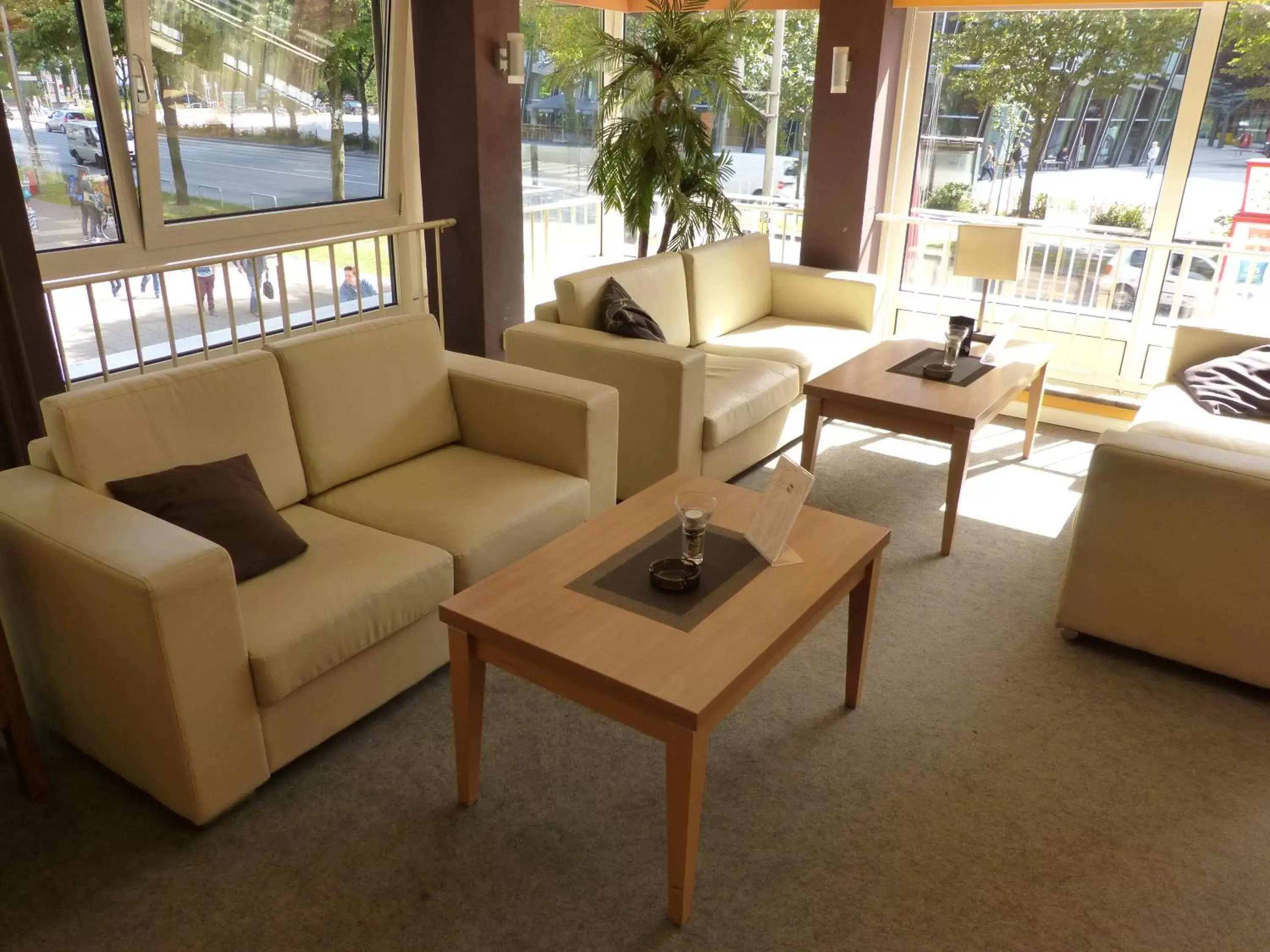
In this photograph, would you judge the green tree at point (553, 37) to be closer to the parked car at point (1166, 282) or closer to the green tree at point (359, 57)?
the green tree at point (359, 57)

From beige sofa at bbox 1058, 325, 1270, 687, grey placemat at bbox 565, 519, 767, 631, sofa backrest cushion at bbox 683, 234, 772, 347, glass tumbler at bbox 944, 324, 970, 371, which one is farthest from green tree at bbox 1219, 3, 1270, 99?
grey placemat at bbox 565, 519, 767, 631

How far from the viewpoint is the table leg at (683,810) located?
68.5 inches

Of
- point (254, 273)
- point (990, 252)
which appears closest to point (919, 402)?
point (990, 252)

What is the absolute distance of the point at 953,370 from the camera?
3.84m

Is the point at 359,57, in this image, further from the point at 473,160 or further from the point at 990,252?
the point at 990,252

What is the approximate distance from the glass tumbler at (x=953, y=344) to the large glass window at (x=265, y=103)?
2813 millimetres

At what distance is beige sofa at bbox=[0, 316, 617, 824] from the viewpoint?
1.93 meters

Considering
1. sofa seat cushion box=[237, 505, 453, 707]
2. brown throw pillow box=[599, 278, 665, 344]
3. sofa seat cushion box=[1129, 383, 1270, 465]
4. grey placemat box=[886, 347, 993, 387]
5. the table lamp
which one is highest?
the table lamp

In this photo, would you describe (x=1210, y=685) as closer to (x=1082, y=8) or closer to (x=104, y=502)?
(x=104, y=502)

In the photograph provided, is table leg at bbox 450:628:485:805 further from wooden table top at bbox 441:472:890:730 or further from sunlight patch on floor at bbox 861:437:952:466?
sunlight patch on floor at bbox 861:437:952:466

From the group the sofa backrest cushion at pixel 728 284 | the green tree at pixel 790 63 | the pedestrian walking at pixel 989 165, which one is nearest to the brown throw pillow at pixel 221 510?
the sofa backrest cushion at pixel 728 284

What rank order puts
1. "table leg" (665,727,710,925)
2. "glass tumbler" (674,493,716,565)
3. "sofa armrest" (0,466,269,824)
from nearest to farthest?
"table leg" (665,727,710,925), "sofa armrest" (0,466,269,824), "glass tumbler" (674,493,716,565)

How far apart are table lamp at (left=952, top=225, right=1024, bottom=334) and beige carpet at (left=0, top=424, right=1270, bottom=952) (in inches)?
84.6

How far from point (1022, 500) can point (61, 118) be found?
3.89m
